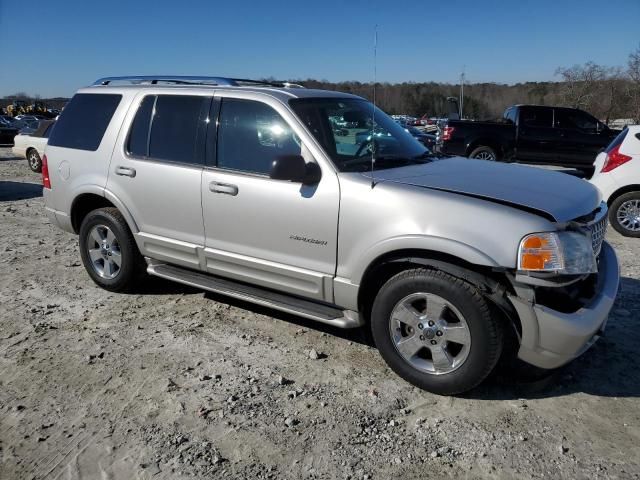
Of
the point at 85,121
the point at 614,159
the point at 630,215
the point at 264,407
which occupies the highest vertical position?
the point at 85,121

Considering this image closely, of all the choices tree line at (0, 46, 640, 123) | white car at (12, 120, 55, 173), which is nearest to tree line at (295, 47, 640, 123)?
tree line at (0, 46, 640, 123)

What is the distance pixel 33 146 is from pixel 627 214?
1510 cm

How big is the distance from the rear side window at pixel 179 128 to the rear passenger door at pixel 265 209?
0.66 ft

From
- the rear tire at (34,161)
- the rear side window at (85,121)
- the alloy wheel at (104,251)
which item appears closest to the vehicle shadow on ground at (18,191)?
the rear tire at (34,161)

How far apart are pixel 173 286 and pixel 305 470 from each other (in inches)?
123

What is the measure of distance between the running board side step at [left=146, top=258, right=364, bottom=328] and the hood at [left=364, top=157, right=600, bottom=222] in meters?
0.98

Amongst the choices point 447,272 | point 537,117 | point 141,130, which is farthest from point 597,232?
point 537,117

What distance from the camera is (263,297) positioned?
4004 mm

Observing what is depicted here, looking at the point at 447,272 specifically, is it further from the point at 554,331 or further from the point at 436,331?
the point at 554,331

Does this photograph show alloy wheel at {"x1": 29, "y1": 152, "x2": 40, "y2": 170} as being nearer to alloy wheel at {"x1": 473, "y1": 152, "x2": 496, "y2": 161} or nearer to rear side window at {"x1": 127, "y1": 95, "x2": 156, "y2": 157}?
alloy wheel at {"x1": 473, "y1": 152, "x2": 496, "y2": 161}

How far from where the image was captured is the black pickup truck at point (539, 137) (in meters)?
14.0

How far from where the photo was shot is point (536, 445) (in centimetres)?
289

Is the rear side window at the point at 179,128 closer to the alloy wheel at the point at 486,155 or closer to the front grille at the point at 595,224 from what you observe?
the front grille at the point at 595,224

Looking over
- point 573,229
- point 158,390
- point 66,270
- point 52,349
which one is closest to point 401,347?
point 573,229
